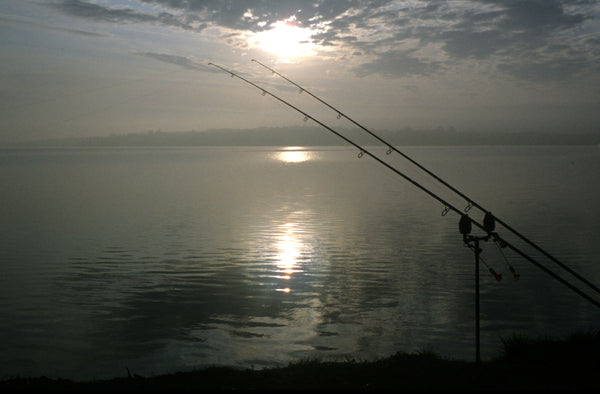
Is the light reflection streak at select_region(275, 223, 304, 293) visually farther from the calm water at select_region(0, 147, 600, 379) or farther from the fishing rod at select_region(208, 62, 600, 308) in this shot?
the fishing rod at select_region(208, 62, 600, 308)

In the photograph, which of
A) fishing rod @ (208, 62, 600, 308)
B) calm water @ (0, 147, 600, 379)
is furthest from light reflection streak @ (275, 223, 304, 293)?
fishing rod @ (208, 62, 600, 308)

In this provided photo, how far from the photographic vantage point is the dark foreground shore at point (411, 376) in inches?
316

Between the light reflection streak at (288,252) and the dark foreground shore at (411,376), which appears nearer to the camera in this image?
the dark foreground shore at (411,376)

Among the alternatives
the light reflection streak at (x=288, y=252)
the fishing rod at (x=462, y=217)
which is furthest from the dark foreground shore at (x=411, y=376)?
the light reflection streak at (x=288, y=252)

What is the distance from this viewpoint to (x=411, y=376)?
340 inches

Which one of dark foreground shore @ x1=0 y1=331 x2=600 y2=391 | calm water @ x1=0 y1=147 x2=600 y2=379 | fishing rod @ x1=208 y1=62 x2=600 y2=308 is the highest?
fishing rod @ x1=208 y1=62 x2=600 y2=308

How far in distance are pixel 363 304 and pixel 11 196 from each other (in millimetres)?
48209

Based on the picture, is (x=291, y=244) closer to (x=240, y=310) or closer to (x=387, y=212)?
(x=240, y=310)

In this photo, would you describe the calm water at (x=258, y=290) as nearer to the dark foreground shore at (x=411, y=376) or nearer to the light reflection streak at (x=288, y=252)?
the light reflection streak at (x=288, y=252)

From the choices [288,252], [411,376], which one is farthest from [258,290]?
[411,376]

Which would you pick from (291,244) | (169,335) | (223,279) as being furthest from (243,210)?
(169,335)

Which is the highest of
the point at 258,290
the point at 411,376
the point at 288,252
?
the point at 411,376

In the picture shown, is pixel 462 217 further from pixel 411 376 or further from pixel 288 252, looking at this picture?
pixel 288 252

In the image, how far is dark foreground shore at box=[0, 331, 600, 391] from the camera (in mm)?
8031
